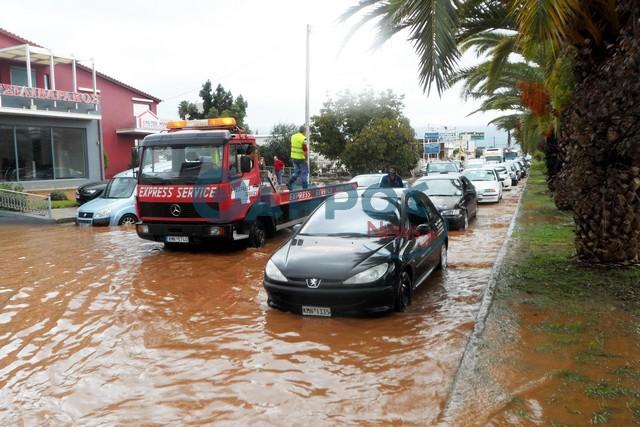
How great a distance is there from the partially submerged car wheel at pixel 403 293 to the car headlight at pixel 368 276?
1.20 ft

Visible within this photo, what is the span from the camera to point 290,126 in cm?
3722

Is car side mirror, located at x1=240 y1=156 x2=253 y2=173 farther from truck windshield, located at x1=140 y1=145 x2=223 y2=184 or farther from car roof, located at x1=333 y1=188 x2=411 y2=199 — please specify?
car roof, located at x1=333 y1=188 x2=411 y2=199

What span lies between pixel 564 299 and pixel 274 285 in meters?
3.59

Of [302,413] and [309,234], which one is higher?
[309,234]

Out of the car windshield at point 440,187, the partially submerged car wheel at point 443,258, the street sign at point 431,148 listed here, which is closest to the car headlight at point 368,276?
the partially submerged car wheel at point 443,258

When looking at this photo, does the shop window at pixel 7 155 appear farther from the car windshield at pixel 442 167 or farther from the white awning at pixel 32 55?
the car windshield at pixel 442 167

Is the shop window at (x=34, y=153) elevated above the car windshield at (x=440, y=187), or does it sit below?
above

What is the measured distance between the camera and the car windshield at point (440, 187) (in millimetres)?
14254

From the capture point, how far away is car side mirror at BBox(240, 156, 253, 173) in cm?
1074

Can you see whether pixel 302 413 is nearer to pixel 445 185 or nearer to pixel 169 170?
pixel 169 170

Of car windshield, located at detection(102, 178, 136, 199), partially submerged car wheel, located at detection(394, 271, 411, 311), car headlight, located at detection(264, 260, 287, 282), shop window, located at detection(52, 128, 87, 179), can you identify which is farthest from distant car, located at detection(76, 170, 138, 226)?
shop window, located at detection(52, 128, 87, 179)

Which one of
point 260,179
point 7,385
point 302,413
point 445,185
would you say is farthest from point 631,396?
point 445,185

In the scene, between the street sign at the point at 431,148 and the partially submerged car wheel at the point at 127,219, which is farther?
the street sign at the point at 431,148

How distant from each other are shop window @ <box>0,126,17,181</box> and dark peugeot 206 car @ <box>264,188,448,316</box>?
19.7 meters
